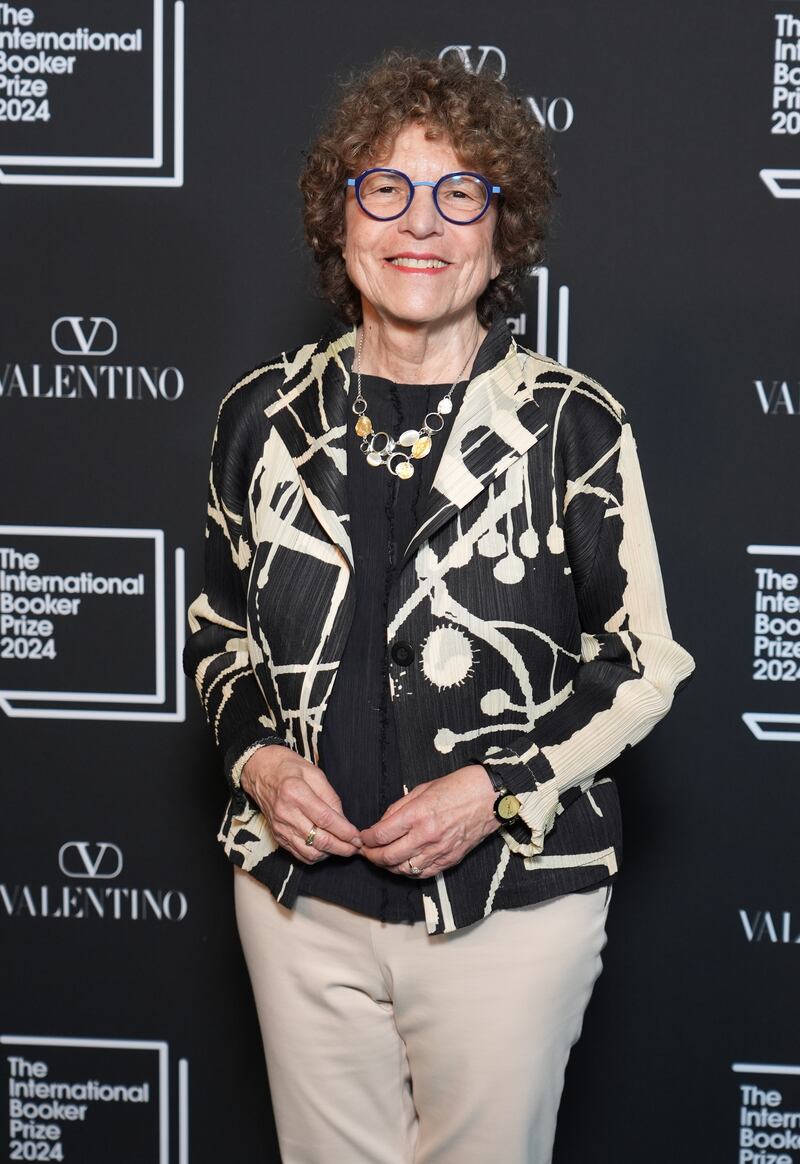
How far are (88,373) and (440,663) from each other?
102cm

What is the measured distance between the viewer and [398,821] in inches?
56.1

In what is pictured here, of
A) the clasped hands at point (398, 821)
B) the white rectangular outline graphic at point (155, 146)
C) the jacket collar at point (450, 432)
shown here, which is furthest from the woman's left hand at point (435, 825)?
the white rectangular outline graphic at point (155, 146)

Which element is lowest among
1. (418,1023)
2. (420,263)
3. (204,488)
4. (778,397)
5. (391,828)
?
(418,1023)

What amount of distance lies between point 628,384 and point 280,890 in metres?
1.03

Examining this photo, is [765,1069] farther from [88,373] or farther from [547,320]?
[88,373]

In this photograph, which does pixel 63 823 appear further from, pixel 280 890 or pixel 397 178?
pixel 397 178

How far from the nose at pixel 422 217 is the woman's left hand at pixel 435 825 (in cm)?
61

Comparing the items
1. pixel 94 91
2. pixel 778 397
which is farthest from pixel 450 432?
pixel 94 91

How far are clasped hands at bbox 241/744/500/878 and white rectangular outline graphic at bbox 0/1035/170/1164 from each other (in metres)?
1.09

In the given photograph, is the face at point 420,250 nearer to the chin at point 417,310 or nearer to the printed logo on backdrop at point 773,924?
the chin at point 417,310

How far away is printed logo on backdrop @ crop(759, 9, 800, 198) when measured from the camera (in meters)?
2.02

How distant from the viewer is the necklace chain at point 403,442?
5.03ft

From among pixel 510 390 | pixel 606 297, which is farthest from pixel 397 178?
pixel 606 297

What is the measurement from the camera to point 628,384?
212cm
